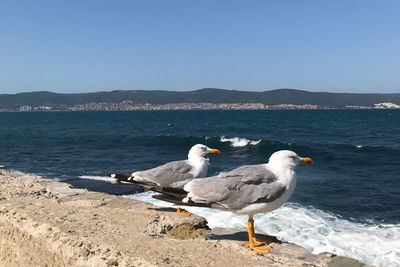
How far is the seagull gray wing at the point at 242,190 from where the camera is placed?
4.14 meters

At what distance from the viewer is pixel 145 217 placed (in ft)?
17.0

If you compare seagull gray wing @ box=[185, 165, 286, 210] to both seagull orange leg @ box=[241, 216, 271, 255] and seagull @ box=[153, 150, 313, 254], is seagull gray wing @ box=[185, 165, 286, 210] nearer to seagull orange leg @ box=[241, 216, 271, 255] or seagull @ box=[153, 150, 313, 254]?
seagull @ box=[153, 150, 313, 254]

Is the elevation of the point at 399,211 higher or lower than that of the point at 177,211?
lower

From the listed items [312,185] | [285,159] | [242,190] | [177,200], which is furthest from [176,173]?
[312,185]

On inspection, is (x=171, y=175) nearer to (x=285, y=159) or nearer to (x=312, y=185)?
(x=285, y=159)

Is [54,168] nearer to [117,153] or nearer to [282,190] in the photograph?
[117,153]

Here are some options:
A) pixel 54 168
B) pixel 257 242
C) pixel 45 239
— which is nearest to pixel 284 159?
pixel 257 242

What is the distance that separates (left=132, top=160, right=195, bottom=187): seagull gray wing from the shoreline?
496mm

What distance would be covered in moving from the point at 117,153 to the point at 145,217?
22.8m

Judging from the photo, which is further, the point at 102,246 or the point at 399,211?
the point at 399,211

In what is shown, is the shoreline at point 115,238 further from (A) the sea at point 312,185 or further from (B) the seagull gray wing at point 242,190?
(A) the sea at point 312,185

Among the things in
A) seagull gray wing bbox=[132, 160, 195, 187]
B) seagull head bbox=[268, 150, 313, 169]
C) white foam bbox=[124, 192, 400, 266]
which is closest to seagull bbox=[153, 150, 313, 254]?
seagull head bbox=[268, 150, 313, 169]

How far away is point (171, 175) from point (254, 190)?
2461mm

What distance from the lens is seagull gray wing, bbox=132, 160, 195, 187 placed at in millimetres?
6258
